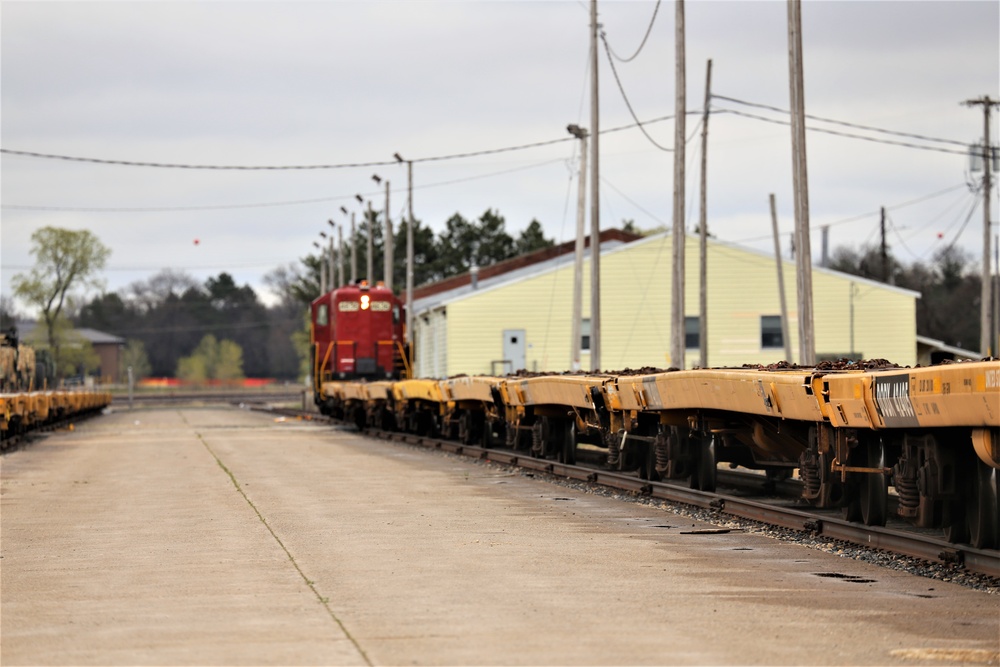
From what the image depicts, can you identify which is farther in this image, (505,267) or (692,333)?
(505,267)

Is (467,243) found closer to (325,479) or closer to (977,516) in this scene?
(325,479)

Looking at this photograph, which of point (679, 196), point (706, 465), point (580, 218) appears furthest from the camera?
point (580, 218)

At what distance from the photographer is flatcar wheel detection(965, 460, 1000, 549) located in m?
9.95

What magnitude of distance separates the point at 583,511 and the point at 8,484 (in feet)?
30.4

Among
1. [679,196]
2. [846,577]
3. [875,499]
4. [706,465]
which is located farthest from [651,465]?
[679,196]

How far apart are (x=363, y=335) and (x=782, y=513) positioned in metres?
27.2

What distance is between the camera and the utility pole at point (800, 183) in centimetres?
2258

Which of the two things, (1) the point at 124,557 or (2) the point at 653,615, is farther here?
(1) the point at 124,557

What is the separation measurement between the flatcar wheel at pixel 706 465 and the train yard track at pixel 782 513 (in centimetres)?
22

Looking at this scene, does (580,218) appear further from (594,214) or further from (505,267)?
(505,267)

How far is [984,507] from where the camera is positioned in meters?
10.0

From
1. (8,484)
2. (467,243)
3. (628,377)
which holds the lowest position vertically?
(8,484)

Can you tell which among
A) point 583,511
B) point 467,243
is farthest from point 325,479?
point 467,243

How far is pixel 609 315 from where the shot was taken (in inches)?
2092
